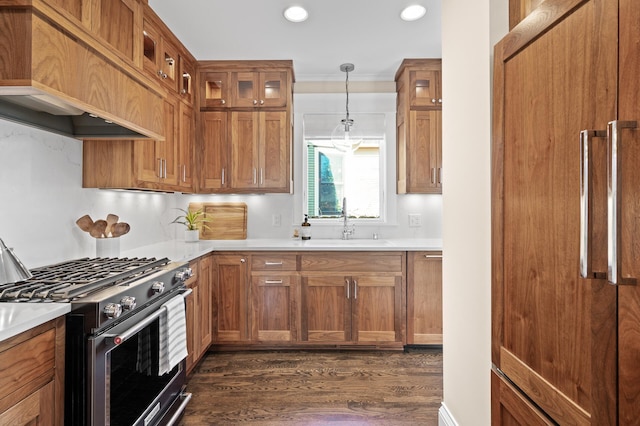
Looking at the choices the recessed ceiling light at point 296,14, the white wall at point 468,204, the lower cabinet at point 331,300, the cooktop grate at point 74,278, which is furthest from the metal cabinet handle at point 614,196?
the lower cabinet at point 331,300

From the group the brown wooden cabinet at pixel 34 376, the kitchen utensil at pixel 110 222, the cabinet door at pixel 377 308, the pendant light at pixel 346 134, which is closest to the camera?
the brown wooden cabinet at pixel 34 376

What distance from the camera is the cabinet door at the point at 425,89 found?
3270 millimetres

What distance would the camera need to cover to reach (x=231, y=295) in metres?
3.02

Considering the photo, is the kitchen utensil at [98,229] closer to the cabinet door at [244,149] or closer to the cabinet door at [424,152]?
the cabinet door at [244,149]

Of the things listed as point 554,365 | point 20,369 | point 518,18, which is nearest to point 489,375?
point 554,365

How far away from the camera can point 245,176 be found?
332 cm

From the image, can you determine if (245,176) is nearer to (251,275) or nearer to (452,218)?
(251,275)

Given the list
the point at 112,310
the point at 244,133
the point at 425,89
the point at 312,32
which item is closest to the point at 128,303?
the point at 112,310

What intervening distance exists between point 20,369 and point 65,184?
1.33 metres

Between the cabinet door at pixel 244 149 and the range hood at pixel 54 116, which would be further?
the cabinet door at pixel 244 149

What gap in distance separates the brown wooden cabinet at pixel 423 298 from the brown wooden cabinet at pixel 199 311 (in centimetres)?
170

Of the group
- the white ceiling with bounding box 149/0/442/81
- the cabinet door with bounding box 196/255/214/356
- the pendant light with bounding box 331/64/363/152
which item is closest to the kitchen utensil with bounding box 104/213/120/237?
the cabinet door with bounding box 196/255/214/356

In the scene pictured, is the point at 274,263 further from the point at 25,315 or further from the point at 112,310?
the point at 25,315

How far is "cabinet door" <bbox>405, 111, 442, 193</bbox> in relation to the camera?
3.31m
